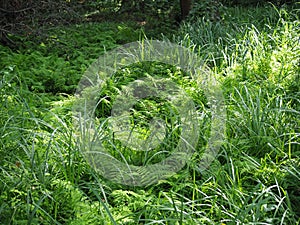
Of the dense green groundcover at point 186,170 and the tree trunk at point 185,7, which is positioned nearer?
the dense green groundcover at point 186,170

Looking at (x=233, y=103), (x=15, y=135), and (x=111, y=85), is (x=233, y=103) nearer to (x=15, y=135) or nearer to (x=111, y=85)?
(x=111, y=85)

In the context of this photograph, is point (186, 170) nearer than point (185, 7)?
Yes

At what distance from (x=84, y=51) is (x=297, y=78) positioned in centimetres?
312

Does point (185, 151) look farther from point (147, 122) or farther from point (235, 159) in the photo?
point (147, 122)

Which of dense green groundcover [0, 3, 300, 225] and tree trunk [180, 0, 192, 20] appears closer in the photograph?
dense green groundcover [0, 3, 300, 225]

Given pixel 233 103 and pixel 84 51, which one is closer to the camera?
pixel 233 103

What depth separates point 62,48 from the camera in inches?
218

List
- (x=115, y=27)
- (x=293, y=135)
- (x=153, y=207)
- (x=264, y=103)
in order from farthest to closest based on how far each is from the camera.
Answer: (x=115, y=27) → (x=264, y=103) → (x=293, y=135) → (x=153, y=207)

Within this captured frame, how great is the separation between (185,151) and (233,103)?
0.78 m

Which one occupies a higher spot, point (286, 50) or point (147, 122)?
point (286, 50)

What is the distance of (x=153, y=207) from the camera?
210cm

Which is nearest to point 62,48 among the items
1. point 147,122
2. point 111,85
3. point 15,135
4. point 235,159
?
point 111,85

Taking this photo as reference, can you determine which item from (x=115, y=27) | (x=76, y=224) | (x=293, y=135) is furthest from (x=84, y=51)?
(x=76, y=224)

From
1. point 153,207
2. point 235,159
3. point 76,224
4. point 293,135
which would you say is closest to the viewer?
point 76,224
